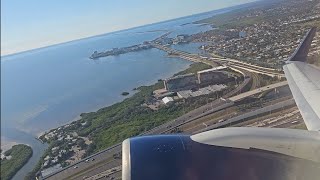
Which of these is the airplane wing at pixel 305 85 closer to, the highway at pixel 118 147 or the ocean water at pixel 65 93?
the highway at pixel 118 147

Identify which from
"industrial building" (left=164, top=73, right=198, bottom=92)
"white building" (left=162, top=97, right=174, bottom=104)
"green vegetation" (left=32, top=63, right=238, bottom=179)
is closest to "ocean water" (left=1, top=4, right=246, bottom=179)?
"green vegetation" (left=32, top=63, right=238, bottom=179)

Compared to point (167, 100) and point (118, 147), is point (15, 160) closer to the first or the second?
point (118, 147)

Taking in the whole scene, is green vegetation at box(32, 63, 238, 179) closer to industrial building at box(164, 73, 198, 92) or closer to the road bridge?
industrial building at box(164, 73, 198, 92)

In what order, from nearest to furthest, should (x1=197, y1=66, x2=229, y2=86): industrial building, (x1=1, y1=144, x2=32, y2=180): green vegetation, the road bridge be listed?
(x1=1, y1=144, x2=32, y2=180): green vegetation, the road bridge, (x1=197, y1=66, x2=229, y2=86): industrial building

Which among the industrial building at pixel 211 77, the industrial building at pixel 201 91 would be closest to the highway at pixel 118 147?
the industrial building at pixel 201 91

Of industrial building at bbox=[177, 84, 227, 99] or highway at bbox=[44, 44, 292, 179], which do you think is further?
industrial building at bbox=[177, 84, 227, 99]

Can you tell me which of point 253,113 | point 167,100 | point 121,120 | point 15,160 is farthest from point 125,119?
point 253,113

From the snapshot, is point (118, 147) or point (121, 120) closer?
point (118, 147)

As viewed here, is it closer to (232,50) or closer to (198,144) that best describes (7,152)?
(198,144)

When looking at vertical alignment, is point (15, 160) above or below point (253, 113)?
below
